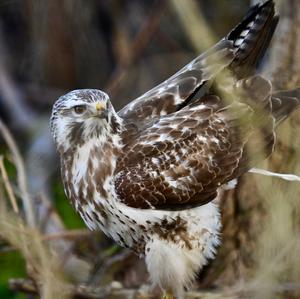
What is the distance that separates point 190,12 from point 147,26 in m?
6.24

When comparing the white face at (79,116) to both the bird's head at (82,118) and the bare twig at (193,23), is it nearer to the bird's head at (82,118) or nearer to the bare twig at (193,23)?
the bird's head at (82,118)

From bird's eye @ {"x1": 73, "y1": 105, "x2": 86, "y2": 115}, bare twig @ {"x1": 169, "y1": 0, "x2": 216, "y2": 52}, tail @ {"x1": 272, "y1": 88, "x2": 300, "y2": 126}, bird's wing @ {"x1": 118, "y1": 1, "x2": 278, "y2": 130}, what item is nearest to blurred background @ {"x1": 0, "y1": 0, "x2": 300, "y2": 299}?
bare twig @ {"x1": 169, "y1": 0, "x2": 216, "y2": 52}

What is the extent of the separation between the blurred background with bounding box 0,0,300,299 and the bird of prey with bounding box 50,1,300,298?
324 mm

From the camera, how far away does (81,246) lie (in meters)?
9.09

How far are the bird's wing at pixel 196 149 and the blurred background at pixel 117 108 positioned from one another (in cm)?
31

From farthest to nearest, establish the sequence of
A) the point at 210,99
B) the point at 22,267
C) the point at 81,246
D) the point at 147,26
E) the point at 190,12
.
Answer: the point at 147,26 → the point at 22,267 → the point at 81,246 → the point at 210,99 → the point at 190,12

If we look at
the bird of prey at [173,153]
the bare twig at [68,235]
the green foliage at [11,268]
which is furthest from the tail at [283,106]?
the green foliage at [11,268]

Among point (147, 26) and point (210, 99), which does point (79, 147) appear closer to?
point (210, 99)

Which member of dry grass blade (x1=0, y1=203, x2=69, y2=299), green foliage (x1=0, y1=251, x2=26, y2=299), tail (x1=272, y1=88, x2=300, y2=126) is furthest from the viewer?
green foliage (x1=0, y1=251, x2=26, y2=299)

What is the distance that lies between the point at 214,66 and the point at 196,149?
685 millimetres

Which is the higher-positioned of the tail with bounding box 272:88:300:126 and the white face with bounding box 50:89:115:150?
Result: the white face with bounding box 50:89:115:150

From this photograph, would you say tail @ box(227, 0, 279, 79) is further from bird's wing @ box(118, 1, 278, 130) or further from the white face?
the white face

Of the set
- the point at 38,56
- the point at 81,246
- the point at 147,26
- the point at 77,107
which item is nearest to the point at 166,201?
the point at 77,107

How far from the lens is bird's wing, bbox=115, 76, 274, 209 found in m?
6.65
